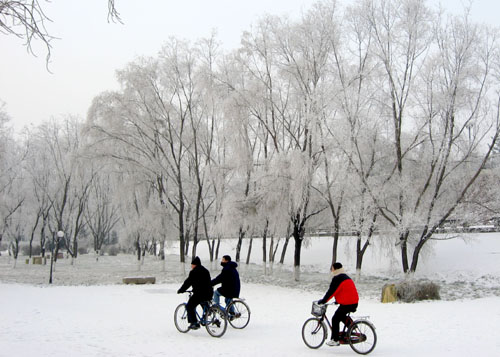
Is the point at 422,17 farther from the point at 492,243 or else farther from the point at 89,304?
the point at 89,304

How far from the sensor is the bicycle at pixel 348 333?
284 inches

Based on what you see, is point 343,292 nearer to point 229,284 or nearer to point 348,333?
point 348,333

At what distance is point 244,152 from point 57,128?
17.5 m

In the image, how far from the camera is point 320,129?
66.2 ft

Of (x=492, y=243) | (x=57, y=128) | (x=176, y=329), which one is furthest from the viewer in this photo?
(x=57, y=128)

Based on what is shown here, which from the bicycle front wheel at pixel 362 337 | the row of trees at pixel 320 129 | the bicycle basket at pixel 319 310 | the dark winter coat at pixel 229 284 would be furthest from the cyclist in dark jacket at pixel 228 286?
the row of trees at pixel 320 129

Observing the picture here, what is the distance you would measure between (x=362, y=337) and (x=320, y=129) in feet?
45.5

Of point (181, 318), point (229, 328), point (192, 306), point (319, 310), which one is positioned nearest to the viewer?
point (319, 310)

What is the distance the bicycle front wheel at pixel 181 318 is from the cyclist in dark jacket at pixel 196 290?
0.39m

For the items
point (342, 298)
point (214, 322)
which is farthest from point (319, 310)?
point (214, 322)

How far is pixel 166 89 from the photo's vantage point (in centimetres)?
2573

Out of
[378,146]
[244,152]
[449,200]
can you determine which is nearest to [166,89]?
[244,152]

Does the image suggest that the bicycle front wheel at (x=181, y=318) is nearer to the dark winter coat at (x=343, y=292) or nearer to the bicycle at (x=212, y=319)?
the bicycle at (x=212, y=319)

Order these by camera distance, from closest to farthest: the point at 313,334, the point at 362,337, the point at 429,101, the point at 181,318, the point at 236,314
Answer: the point at 362,337 → the point at 313,334 → the point at 181,318 → the point at 236,314 → the point at 429,101
